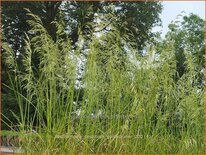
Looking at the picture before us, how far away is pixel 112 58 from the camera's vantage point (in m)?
4.27

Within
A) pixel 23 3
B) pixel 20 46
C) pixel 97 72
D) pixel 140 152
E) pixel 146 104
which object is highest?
pixel 23 3

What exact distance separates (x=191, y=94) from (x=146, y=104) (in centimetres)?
63

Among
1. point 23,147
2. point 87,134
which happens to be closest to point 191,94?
point 87,134

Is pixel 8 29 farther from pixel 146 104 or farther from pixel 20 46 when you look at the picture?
pixel 146 104

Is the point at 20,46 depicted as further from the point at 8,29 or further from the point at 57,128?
the point at 57,128

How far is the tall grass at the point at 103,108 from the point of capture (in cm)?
373

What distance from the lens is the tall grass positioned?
147 inches

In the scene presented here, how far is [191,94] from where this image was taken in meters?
4.62

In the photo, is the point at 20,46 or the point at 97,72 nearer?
the point at 97,72

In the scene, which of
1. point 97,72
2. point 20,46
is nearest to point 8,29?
point 20,46

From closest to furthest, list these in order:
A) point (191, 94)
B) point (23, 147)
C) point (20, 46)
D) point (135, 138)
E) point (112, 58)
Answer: point (23, 147) → point (135, 138) → point (112, 58) → point (191, 94) → point (20, 46)

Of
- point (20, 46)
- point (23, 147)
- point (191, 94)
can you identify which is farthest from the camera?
point (20, 46)

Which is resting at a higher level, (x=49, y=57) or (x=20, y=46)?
(x=20, y=46)

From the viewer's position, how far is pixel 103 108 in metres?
4.24
